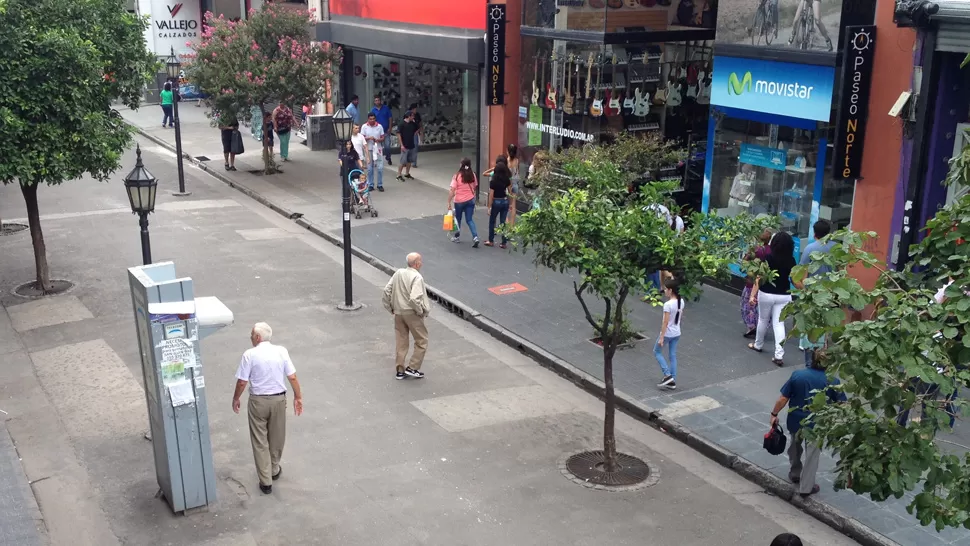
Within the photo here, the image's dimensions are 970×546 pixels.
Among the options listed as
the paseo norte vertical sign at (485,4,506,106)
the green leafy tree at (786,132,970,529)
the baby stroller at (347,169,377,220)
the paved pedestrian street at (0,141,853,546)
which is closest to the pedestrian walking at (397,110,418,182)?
the baby stroller at (347,169,377,220)

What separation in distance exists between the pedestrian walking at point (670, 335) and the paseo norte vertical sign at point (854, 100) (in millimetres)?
3419

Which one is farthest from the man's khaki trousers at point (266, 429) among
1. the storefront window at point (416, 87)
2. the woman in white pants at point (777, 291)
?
the storefront window at point (416, 87)

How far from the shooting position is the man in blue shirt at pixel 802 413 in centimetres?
884

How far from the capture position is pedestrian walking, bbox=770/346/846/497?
348 inches

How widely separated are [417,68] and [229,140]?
19.1 ft

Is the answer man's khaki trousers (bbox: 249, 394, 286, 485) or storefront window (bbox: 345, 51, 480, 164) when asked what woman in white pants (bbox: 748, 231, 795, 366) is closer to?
man's khaki trousers (bbox: 249, 394, 286, 485)

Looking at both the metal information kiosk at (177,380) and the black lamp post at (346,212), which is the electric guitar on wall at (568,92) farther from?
the metal information kiosk at (177,380)

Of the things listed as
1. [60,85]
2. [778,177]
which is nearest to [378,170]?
A: [60,85]

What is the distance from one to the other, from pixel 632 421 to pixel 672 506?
2094 millimetres

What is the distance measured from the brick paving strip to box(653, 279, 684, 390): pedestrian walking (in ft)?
0.66

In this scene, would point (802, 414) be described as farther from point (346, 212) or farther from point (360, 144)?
point (360, 144)

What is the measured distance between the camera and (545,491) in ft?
31.3

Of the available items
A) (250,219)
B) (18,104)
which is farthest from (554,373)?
(250,219)

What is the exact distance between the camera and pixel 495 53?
20.1 meters
